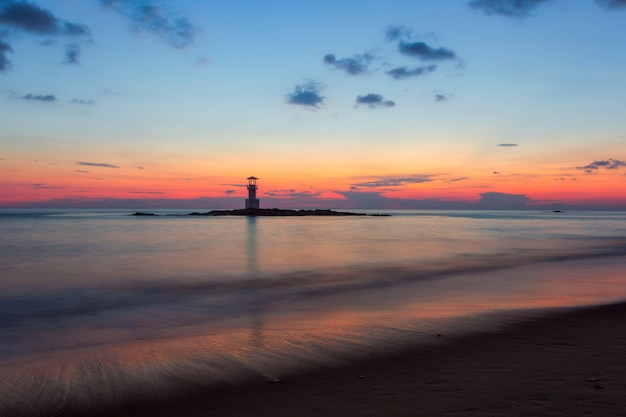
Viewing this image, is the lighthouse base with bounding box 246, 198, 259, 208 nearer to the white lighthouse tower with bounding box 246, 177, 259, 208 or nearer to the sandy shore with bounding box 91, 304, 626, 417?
the white lighthouse tower with bounding box 246, 177, 259, 208

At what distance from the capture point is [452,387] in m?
5.08

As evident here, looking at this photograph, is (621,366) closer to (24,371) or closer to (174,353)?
(174,353)

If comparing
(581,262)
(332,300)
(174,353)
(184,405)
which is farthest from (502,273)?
(184,405)

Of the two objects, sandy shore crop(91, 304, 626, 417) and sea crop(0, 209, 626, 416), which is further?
sea crop(0, 209, 626, 416)

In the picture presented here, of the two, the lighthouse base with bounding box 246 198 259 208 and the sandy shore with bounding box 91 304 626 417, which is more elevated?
the lighthouse base with bounding box 246 198 259 208

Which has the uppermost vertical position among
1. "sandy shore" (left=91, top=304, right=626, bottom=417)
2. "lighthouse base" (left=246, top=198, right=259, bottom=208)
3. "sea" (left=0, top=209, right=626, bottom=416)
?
"lighthouse base" (left=246, top=198, right=259, bottom=208)

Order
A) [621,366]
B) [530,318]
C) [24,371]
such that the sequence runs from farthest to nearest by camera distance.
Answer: [530,318] < [24,371] < [621,366]

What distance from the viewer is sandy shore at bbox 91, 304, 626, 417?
4.53 m

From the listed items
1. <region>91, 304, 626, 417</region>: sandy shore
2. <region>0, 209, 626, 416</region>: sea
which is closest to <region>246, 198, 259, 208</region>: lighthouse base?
<region>0, 209, 626, 416</region>: sea

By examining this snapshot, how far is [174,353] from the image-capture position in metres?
6.91

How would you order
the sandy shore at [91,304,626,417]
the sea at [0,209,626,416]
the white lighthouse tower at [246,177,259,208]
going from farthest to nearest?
the white lighthouse tower at [246,177,259,208], the sea at [0,209,626,416], the sandy shore at [91,304,626,417]

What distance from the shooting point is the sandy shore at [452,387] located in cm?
453

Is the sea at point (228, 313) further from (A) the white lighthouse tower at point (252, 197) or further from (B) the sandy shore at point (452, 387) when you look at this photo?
(A) the white lighthouse tower at point (252, 197)

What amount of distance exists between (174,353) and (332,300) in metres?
6.05
